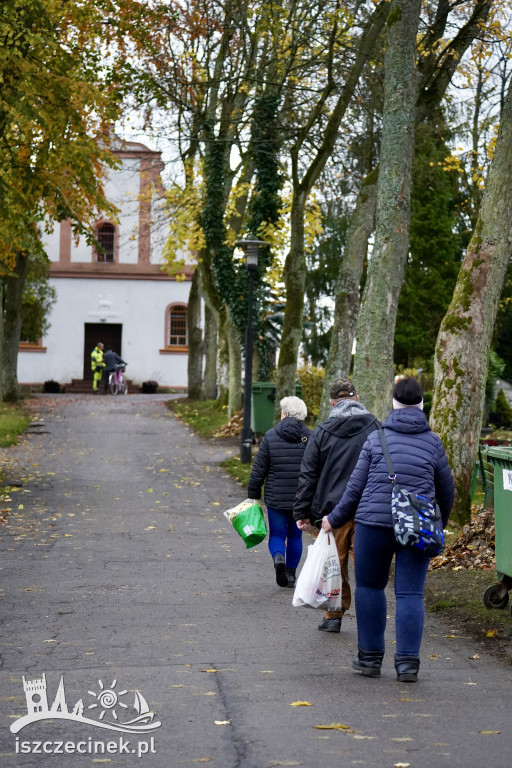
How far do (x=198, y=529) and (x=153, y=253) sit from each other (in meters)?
36.0

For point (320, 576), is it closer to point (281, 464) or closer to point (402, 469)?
point (402, 469)

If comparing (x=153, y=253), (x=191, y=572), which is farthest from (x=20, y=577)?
(x=153, y=253)

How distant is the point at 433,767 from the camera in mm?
4773

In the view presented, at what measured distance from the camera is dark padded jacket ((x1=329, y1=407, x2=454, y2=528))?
21.5 ft

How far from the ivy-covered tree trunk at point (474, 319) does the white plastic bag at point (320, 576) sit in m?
5.17

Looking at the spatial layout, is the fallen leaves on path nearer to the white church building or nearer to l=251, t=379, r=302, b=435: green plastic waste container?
l=251, t=379, r=302, b=435: green plastic waste container

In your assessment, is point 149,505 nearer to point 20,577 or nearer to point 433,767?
point 20,577

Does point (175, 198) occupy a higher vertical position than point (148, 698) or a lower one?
higher

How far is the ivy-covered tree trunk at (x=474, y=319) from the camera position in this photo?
41.0ft

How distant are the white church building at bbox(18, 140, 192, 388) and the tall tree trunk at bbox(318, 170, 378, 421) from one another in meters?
28.1

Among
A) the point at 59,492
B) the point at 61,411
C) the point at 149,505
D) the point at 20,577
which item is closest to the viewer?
the point at 20,577

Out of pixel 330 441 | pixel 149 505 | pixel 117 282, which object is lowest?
pixel 149 505

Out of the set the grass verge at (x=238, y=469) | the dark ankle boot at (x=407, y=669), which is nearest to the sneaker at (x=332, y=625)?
the dark ankle boot at (x=407, y=669)

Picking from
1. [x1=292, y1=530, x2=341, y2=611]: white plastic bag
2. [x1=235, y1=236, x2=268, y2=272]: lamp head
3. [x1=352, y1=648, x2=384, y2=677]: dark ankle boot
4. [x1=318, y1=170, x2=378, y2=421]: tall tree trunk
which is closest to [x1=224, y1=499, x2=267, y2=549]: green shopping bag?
[x1=292, y1=530, x2=341, y2=611]: white plastic bag
